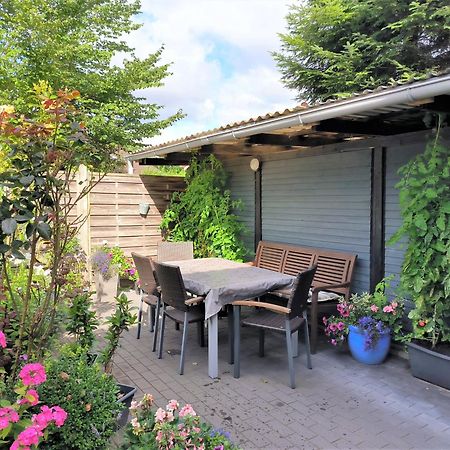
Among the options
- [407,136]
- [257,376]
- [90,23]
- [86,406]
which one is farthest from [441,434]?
[90,23]

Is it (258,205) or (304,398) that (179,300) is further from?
(258,205)

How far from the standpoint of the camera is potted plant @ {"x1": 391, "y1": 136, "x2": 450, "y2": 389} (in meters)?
3.18

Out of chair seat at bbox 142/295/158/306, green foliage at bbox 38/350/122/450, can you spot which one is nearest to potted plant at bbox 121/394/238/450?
green foliage at bbox 38/350/122/450

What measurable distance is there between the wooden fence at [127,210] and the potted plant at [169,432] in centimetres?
519

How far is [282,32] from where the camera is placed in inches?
449

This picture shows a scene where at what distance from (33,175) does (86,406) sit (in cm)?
113

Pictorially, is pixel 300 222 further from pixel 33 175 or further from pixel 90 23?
pixel 90 23

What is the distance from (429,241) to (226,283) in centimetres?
183

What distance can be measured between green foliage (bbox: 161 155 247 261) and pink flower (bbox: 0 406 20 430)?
4.88m

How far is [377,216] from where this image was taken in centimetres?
432

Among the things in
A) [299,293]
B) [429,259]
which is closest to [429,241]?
[429,259]

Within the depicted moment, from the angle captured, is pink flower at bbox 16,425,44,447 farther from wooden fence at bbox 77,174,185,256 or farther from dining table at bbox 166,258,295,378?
wooden fence at bbox 77,174,185,256

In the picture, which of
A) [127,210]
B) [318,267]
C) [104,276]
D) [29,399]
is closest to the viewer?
[29,399]

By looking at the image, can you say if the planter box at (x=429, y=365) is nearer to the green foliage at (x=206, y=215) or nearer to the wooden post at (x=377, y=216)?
the wooden post at (x=377, y=216)
